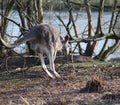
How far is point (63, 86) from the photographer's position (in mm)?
8289

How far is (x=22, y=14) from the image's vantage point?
479 inches

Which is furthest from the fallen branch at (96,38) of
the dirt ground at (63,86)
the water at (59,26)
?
the water at (59,26)

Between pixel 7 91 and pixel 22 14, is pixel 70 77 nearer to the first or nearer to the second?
pixel 7 91

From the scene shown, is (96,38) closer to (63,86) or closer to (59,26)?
(63,86)

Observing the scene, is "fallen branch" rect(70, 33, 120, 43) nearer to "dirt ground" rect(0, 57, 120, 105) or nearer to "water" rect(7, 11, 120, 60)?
"dirt ground" rect(0, 57, 120, 105)

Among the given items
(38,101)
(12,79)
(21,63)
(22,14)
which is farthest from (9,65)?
(38,101)

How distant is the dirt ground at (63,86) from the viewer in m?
7.33

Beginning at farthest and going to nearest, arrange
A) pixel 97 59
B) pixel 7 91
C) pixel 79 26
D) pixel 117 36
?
pixel 79 26 < pixel 97 59 < pixel 117 36 < pixel 7 91

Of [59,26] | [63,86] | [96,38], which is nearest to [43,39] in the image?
[63,86]

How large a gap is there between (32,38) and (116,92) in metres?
1.96

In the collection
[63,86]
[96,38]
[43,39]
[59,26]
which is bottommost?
[63,86]

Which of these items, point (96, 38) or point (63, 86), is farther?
point (96, 38)

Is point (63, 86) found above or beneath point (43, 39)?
beneath

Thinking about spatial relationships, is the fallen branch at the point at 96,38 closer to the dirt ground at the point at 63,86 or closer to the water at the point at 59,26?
the dirt ground at the point at 63,86
